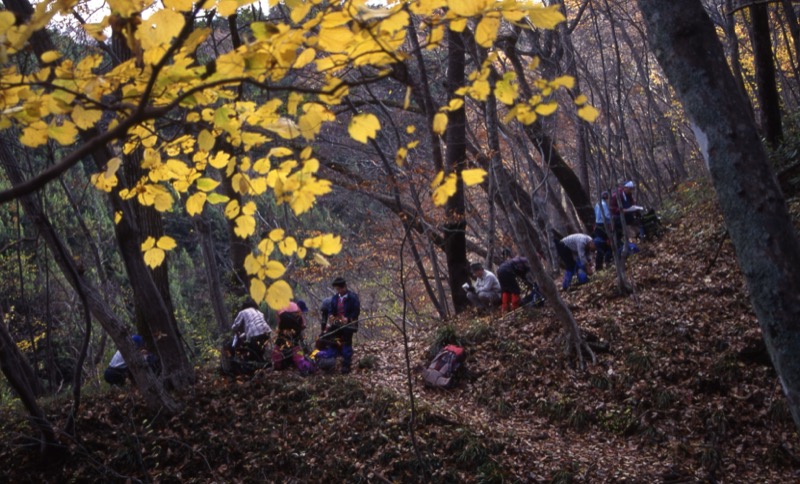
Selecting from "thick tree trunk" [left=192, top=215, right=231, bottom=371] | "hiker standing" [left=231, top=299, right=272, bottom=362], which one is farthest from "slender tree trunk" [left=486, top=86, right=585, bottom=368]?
"thick tree trunk" [left=192, top=215, right=231, bottom=371]

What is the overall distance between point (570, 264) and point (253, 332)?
5695mm

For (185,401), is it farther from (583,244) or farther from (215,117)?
(583,244)

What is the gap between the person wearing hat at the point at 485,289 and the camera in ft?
33.2

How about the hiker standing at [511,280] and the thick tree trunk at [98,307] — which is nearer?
the thick tree trunk at [98,307]

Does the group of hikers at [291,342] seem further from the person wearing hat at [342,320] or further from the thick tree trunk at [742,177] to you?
the thick tree trunk at [742,177]

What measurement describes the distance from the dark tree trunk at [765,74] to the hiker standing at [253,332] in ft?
26.6

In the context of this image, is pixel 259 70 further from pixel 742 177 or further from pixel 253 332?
pixel 253 332

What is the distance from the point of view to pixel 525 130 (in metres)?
12.6

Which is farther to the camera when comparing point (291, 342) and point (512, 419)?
point (291, 342)

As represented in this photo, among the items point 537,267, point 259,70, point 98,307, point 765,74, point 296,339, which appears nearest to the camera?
point 259,70

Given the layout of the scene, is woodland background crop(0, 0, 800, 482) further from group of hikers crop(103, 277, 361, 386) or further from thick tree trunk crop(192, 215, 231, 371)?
group of hikers crop(103, 277, 361, 386)

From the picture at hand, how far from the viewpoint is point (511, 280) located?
9.73 metres

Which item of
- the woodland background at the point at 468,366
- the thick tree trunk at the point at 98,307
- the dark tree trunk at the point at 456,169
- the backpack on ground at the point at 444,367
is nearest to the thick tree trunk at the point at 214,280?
the woodland background at the point at 468,366

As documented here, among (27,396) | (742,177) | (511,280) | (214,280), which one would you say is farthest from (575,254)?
(27,396)
